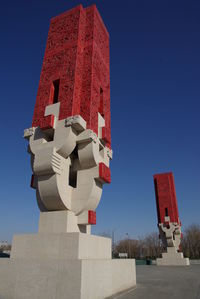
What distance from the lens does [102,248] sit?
9.27 metres

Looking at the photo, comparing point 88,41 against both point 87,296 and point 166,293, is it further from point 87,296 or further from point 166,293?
point 166,293

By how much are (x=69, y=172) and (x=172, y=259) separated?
24.9 metres

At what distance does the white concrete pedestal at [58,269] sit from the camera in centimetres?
672

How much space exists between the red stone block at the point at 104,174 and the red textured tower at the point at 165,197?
23133 millimetres

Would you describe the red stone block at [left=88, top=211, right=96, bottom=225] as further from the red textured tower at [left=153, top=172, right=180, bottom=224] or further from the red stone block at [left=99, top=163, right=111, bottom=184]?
the red textured tower at [left=153, top=172, right=180, bottom=224]

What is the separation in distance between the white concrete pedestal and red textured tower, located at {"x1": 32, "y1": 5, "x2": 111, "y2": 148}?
4602 mm

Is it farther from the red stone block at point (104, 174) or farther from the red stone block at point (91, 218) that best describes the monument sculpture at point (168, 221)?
the red stone block at point (91, 218)

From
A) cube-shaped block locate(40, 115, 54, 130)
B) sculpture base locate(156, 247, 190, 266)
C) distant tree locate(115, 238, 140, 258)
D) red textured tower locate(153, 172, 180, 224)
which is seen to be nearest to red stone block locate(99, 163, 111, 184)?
cube-shaped block locate(40, 115, 54, 130)

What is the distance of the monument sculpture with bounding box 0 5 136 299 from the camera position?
7.20 metres

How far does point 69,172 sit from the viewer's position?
33.8 feet

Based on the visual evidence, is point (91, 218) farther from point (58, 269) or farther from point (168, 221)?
point (168, 221)

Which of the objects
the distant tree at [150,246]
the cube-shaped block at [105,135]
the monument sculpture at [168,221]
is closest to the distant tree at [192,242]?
the distant tree at [150,246]

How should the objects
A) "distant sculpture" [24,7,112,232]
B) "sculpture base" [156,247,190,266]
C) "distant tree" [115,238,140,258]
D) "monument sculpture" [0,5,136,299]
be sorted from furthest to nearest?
"distant tree" [115,238,140,258]
"sculpture base" [156,247,190,266]
"distant sculpture" [24,7,112,232]
"monument sculpture" [0,5,136,299]

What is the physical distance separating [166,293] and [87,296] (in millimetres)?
3742
